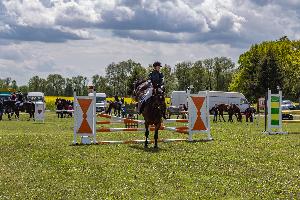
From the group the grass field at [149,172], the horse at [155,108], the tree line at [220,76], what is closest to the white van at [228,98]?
the tree line at [220,76]

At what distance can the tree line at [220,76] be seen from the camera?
8962 cm

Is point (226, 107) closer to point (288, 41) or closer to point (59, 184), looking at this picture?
point (59, 184)

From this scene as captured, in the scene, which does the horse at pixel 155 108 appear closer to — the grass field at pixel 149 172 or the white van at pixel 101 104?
the grass field at pixel 149 172

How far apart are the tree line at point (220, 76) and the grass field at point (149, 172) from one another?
6418 cm

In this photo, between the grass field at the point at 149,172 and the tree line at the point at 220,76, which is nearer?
the grass field at the point at 149,172

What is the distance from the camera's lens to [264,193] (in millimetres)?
9445

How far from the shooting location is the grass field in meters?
9.55

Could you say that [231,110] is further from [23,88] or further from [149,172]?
[23,88]

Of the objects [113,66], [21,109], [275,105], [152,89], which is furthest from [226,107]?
[113,66]

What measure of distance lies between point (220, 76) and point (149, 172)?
12936 cm

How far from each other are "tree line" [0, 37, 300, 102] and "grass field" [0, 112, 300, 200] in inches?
2527

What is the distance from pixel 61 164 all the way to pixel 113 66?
411 ft

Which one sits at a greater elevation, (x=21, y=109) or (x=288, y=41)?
(x=288, y=41)

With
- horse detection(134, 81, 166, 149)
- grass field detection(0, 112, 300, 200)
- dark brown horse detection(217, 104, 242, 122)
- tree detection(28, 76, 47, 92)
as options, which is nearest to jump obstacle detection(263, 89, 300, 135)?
grass field detection(0, 112, 300, 200)
